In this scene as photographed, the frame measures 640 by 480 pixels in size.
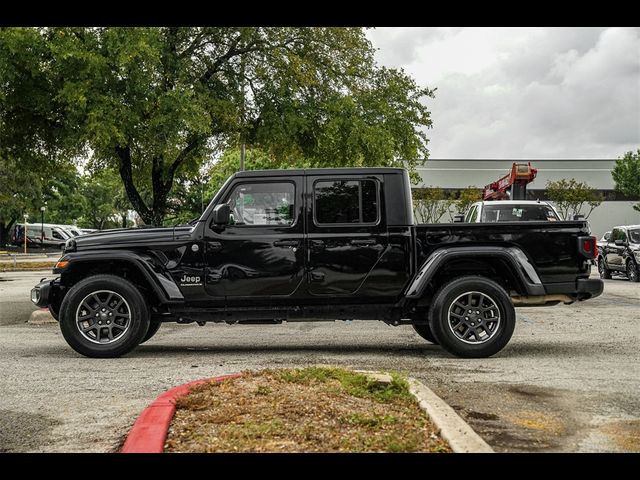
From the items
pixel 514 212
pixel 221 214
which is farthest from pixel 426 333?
pixel 514 212

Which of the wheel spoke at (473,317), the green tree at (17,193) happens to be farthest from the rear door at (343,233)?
the green tree at (17,193)

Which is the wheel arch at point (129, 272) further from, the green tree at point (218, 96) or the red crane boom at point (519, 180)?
the red crane boom at point (519, 180)

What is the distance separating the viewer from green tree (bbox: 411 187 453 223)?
57.1 m

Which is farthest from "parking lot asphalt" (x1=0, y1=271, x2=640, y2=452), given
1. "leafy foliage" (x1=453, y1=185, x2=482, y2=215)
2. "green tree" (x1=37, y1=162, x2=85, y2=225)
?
"green tree" (x1=37, y1=162, x2=85, y2=225)

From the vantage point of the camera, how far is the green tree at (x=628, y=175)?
212 ft

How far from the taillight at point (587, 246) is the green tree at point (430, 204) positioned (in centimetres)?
4798

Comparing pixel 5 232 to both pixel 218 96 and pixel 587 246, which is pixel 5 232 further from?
pixel 587 246

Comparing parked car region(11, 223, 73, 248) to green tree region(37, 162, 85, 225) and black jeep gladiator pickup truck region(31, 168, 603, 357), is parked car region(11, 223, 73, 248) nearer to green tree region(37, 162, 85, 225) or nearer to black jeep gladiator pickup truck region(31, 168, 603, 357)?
green tree region(37, 162, 85, 225)

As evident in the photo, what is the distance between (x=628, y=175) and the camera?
64750 millimetres

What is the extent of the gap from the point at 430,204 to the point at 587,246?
4881cm

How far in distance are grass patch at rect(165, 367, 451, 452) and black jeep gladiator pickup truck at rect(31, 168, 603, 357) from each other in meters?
2.31

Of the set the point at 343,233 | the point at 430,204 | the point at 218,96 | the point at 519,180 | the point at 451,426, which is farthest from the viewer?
the point at 430,204
